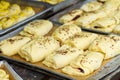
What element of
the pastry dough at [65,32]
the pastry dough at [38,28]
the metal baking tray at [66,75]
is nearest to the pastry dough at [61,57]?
the metal baking tray at [66,75]

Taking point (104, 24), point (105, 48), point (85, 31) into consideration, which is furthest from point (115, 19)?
point (105, 48)

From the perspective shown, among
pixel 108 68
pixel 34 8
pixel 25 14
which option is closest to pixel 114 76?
pixel 108 68

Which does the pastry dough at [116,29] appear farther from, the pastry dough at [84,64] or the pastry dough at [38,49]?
the pastry dough at [38,49]

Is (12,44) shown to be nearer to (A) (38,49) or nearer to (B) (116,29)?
(A) (38,49)

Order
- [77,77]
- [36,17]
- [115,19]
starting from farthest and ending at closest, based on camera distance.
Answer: [36,17]
[115,19]
[77,77]

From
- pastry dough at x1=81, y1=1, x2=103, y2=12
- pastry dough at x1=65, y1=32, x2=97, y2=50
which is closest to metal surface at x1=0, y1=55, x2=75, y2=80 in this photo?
pastry dough at x1=65, y1=32, x2=97, y2=50

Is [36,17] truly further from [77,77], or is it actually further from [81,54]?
[77,77]
